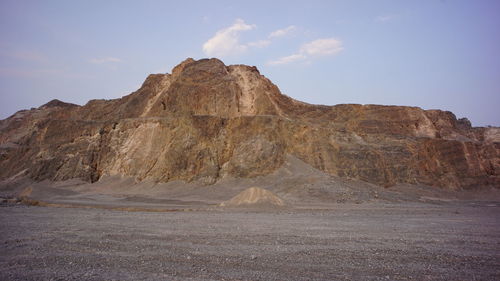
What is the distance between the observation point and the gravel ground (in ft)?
28.1

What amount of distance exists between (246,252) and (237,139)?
3887 cm

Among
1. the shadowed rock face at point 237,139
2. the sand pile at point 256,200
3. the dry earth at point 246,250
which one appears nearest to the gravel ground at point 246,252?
the dry earth at point 246,250

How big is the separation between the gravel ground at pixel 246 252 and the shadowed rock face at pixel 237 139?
2909 cm

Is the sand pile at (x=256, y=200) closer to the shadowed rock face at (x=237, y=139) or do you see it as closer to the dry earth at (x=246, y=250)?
the dry earth at (x=246, y=250)

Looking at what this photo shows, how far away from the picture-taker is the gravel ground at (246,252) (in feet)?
28.1

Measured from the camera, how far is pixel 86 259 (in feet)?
32.7

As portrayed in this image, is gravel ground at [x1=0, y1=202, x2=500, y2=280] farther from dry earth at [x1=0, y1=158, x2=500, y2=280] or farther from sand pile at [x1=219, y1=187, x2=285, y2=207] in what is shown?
sand pile at [x1=219, y1=187, x2=285, y2=207]

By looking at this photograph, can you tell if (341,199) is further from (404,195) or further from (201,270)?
(201,270)

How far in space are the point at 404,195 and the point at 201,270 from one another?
3509cm

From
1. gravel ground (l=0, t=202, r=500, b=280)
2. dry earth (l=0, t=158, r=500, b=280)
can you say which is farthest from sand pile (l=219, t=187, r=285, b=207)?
gravel ground (l=0, t=202, r=500, b=280)

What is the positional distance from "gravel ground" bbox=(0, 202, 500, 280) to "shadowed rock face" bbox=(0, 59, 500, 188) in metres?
29.1

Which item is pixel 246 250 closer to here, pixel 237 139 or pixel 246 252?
pixel 246 252

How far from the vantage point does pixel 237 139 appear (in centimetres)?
4981

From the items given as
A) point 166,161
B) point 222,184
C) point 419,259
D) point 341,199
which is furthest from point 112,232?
point 166,161
